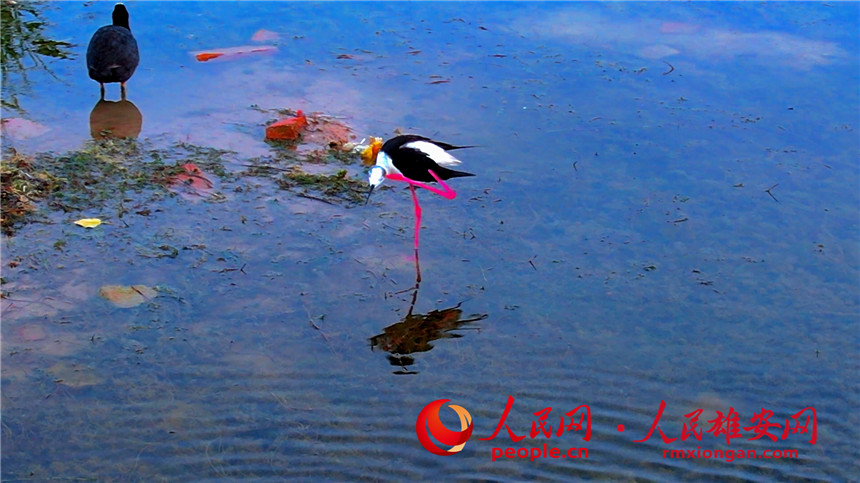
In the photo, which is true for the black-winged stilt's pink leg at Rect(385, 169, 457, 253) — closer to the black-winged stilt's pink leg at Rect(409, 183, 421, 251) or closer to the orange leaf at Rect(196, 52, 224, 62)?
the black-winged stilt's pink leg at Rect(409, 183, 421, 251)

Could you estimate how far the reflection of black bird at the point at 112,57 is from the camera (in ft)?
24.5

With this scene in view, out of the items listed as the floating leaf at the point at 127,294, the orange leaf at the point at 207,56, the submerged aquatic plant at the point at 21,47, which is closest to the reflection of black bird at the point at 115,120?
the submerged aquatic plant at the point at 21,47

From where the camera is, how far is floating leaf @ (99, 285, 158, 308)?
496 centimetres

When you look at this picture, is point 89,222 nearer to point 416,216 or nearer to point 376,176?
point 376,176

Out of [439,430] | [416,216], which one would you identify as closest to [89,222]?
[416,216]

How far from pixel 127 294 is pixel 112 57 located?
3207mm

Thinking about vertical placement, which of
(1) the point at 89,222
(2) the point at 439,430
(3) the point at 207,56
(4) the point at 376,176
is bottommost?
(2) the point at 439,430

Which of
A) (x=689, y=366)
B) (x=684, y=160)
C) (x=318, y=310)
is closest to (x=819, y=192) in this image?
(x=684, y=160)

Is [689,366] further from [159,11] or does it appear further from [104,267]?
[159,11]

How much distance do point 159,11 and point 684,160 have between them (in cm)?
570

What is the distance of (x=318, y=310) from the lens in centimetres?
504

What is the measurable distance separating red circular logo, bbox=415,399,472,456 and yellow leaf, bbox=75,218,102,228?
8.52 feet

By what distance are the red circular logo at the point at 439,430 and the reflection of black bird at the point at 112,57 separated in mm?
4614

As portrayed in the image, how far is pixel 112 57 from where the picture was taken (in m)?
7.50
